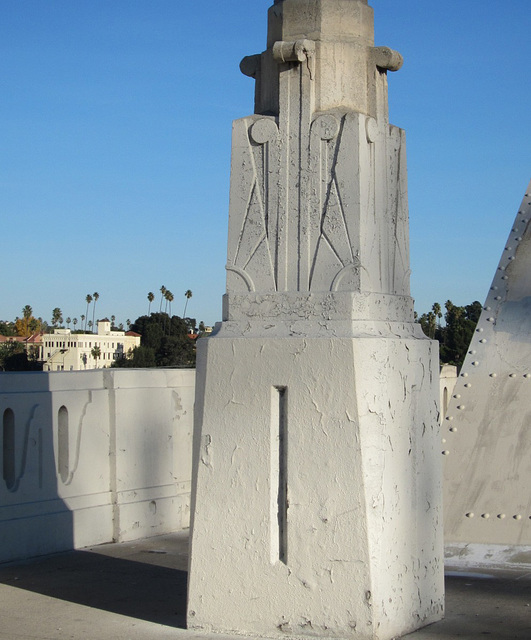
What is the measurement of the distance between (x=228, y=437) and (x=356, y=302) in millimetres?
1039

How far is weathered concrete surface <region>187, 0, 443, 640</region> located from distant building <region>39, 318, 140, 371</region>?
4428 inches

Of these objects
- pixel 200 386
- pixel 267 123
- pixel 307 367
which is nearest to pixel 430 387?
pixel 307 367

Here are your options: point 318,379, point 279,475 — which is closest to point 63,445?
point 279,475

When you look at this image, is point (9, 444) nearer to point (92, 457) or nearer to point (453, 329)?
point (92, 457)

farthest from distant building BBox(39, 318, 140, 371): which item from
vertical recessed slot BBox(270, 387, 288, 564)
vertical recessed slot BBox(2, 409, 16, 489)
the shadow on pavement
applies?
vertical recessed slot BBox(270, 387, 288, 564)

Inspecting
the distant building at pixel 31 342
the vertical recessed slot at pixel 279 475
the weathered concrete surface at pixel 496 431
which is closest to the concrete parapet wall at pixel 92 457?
the weathered concrete surface at pixel 496 431

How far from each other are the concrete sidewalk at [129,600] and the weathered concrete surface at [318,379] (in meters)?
0.28

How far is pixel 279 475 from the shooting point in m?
5.43

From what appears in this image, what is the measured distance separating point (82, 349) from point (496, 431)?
392 feet

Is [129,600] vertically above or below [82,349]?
below

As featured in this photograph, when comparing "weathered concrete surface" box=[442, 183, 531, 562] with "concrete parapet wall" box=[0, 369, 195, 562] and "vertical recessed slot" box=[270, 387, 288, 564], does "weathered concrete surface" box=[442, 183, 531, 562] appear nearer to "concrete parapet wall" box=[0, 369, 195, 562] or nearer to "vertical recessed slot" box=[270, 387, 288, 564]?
"vertical recessed slot" box=[270, 387, 288, 564]

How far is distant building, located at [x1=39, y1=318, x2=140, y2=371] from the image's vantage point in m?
121

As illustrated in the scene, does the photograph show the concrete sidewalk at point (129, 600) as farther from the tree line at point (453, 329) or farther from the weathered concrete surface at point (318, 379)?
the tree line at point (453, 329)

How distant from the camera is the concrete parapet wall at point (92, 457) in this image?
311 inches
